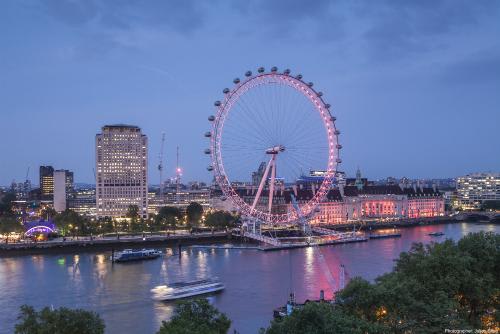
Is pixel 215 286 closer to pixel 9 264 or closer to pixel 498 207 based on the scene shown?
pixel 9 264

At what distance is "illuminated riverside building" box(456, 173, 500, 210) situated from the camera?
199 ft

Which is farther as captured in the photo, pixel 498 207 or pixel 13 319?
pixel 498 207

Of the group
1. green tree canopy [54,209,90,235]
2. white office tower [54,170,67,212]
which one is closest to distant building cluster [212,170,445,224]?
green tree canopy [54,209,90,235]

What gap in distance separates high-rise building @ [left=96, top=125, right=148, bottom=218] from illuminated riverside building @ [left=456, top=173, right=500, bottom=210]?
3193cm

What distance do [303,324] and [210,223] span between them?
92.9 ft

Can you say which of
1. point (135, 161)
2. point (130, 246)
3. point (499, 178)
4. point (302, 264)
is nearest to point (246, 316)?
point (302, 264)

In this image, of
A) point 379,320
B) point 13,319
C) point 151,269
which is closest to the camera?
point 379,320

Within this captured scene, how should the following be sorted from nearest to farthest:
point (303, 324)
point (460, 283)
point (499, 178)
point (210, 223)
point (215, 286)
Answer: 1. point (303, 324)
2. point (460, 283)
3. point (215, 286)
4. point (210, 223)
5. point (499, 178)

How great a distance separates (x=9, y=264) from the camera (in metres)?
22.8

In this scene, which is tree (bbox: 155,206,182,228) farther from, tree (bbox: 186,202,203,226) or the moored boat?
the moored boat

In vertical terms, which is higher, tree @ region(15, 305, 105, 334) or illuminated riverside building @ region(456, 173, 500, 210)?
illuminated riverside building @ region(456, 173, 500, 210)

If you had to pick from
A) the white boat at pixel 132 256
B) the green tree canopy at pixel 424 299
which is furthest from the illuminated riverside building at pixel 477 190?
the green tree canopy at pixel 424 299

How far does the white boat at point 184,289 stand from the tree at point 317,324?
29.0ft

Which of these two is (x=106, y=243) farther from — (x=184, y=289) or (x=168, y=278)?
(x=184, y=289)
